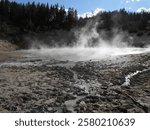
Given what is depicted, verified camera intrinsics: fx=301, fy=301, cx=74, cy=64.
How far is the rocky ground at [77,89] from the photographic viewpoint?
1641 cm

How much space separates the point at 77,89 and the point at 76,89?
0.07m

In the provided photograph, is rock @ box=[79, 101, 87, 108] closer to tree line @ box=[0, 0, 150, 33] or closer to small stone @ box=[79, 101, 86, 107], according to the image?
small stone @ box=[79, 101, 86, 107]

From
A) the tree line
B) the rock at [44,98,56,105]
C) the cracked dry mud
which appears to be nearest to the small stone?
the cracked dry mud

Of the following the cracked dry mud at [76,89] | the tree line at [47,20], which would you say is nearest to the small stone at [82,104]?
the cracked dry mud at [76,89]

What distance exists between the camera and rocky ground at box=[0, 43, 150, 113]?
1641cm

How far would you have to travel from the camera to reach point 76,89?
66.9ft

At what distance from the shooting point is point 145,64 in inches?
1236

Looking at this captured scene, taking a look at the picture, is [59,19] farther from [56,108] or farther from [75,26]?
[56,108]

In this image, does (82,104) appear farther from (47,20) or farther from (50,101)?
(47,20)

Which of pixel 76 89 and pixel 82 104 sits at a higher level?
pixel 76 89

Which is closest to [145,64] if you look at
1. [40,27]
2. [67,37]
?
[67,37]

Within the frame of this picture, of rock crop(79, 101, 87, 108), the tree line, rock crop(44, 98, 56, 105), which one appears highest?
the tree line

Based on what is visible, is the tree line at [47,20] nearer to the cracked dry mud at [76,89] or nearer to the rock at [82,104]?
the cracked dry mud at [76,89]

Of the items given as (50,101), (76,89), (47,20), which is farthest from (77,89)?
(47,20)
